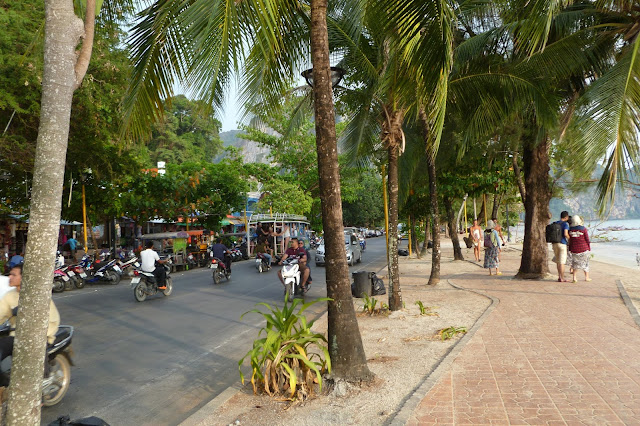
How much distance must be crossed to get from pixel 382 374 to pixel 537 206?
9.74 m

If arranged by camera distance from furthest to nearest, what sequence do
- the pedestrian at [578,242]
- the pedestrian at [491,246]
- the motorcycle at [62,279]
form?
the motorcycle at [62,279] → the pedestrian at [491,246] → the pedestrian at [578,242]

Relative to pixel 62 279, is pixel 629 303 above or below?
below

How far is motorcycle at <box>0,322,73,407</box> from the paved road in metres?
0.12

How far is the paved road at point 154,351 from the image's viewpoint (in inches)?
216

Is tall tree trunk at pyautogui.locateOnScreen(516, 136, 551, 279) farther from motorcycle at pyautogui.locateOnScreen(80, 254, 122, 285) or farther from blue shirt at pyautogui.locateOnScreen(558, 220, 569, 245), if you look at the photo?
motorcycle at pyautogui.locateOnScreen(80, 254, 122, 285)

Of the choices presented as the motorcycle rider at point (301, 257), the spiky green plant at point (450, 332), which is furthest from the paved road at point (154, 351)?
the spiky green plant at point (450, 332)

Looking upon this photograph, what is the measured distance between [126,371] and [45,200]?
15.0 ft

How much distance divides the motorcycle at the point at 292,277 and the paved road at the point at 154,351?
1.41ft

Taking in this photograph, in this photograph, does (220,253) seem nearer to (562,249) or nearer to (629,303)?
(562,249)

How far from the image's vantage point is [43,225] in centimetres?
285

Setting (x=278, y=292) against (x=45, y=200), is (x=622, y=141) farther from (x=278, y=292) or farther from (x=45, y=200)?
(x=278, y=292)

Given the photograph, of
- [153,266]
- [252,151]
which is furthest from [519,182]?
[252,151]

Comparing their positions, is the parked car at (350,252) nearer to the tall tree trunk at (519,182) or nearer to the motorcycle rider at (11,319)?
the tall tree trunk at (519,182)

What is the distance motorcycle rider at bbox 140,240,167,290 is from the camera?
13.4 metres
